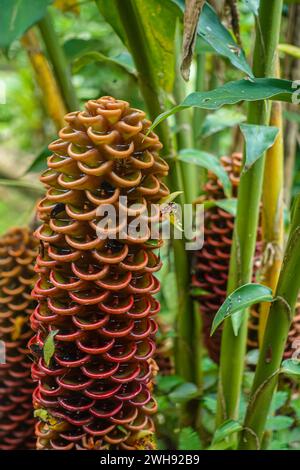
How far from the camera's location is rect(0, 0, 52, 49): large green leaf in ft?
2.57

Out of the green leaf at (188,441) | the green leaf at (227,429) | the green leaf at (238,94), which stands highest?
the green leaf at (238,94)

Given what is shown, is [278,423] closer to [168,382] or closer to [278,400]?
[278,400]

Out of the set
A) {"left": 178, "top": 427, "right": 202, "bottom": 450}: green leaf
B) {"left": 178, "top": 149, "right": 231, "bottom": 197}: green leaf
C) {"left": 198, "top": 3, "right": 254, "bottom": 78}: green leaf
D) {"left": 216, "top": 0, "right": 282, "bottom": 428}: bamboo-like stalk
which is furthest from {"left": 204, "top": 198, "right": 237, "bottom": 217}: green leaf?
{"left": 178, "top": 427, "right": 202, "bottom": 450}: green leaf

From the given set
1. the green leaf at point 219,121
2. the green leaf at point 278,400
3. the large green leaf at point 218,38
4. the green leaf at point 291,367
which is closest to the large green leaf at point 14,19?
the large green leaf at point 218,38

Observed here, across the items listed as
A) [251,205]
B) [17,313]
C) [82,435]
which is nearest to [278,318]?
[251,205]

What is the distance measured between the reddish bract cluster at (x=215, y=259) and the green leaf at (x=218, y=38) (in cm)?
25

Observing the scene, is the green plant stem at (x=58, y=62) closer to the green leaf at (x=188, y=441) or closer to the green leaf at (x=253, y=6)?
the green leaf at (x=253, y=6)

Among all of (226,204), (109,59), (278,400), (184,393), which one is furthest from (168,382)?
(109,59)

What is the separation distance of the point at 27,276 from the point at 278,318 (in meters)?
0.34

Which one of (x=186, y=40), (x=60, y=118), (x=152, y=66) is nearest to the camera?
(x=186, y=40)

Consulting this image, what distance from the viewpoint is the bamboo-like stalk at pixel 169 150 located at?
→ 2.55 ft

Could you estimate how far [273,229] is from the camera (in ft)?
2.84

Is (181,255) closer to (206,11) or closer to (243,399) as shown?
(243,399)
